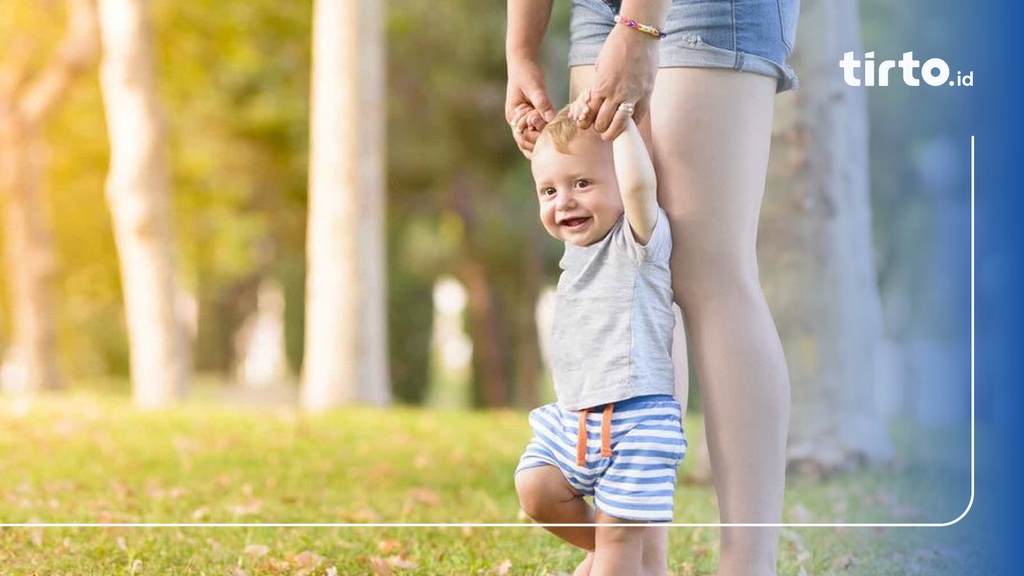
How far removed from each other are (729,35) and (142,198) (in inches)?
239

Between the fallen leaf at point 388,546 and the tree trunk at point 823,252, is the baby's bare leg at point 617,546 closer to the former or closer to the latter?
the fallen leaf at point 388,546

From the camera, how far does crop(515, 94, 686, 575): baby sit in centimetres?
204

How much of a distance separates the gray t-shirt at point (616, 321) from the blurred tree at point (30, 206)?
332 inches

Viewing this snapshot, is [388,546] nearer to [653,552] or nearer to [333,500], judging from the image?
[653,552]

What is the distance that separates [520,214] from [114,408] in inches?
272

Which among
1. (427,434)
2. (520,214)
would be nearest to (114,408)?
(427,434)

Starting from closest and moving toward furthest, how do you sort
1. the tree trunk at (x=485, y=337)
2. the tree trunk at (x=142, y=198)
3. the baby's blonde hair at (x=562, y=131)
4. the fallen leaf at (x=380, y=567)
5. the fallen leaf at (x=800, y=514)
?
the baby's blonde hair at (x=562, y=131), the fallen leaf at (x=380, y=567), the fallen leaf at (x=800, y=514), the tree trunk at (x=142, y=198), the tree trunk at (x=485, y=337)

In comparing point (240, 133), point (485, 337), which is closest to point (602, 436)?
point (485, 337)

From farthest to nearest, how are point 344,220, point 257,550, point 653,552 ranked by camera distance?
point 344,220
point 257,550
point 653,552

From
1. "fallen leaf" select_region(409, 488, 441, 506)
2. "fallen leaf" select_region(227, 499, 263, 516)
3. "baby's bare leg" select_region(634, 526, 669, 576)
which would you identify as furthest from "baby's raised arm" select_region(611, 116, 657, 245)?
"fallen leaf" select_region(409, 488, 441, 506)

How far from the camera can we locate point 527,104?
228cm

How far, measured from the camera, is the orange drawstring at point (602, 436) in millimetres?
2053

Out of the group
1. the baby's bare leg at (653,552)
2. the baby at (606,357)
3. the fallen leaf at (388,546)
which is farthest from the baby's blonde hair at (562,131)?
the fallen leaf at (388,546)
